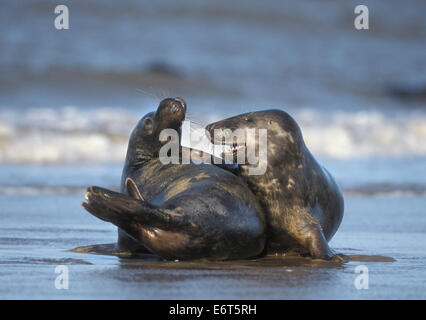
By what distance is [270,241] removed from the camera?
5.88 m

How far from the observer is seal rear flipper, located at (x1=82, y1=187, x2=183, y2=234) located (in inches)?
195

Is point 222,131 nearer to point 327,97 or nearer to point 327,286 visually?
point 327,286

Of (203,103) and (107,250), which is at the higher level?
(203,103)

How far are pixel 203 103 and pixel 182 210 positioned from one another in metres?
17.1

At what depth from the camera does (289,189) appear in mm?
5832

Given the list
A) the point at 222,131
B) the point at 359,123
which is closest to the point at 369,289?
the point at 222,131

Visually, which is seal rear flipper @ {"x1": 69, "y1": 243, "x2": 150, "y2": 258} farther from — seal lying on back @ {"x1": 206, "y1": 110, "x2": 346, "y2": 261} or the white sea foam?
the white sea foam

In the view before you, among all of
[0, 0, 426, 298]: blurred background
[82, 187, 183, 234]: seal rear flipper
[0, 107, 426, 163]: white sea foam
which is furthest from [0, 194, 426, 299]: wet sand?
[0, 107, 426, 163]: white sea foam

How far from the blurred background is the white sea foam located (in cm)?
5

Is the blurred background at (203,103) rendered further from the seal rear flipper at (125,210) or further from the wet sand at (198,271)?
the seal rear flipper at (125,210)

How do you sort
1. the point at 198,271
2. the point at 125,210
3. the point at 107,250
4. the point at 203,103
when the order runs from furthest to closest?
the point at 203,103 → the point at 107,250 → the point at 198,271 → the point at 125,210

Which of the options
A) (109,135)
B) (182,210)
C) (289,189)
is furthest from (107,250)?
(109,135)

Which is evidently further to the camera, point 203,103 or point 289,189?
point 203,103

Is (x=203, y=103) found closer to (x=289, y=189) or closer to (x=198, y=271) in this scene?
(x=289, y=189)
